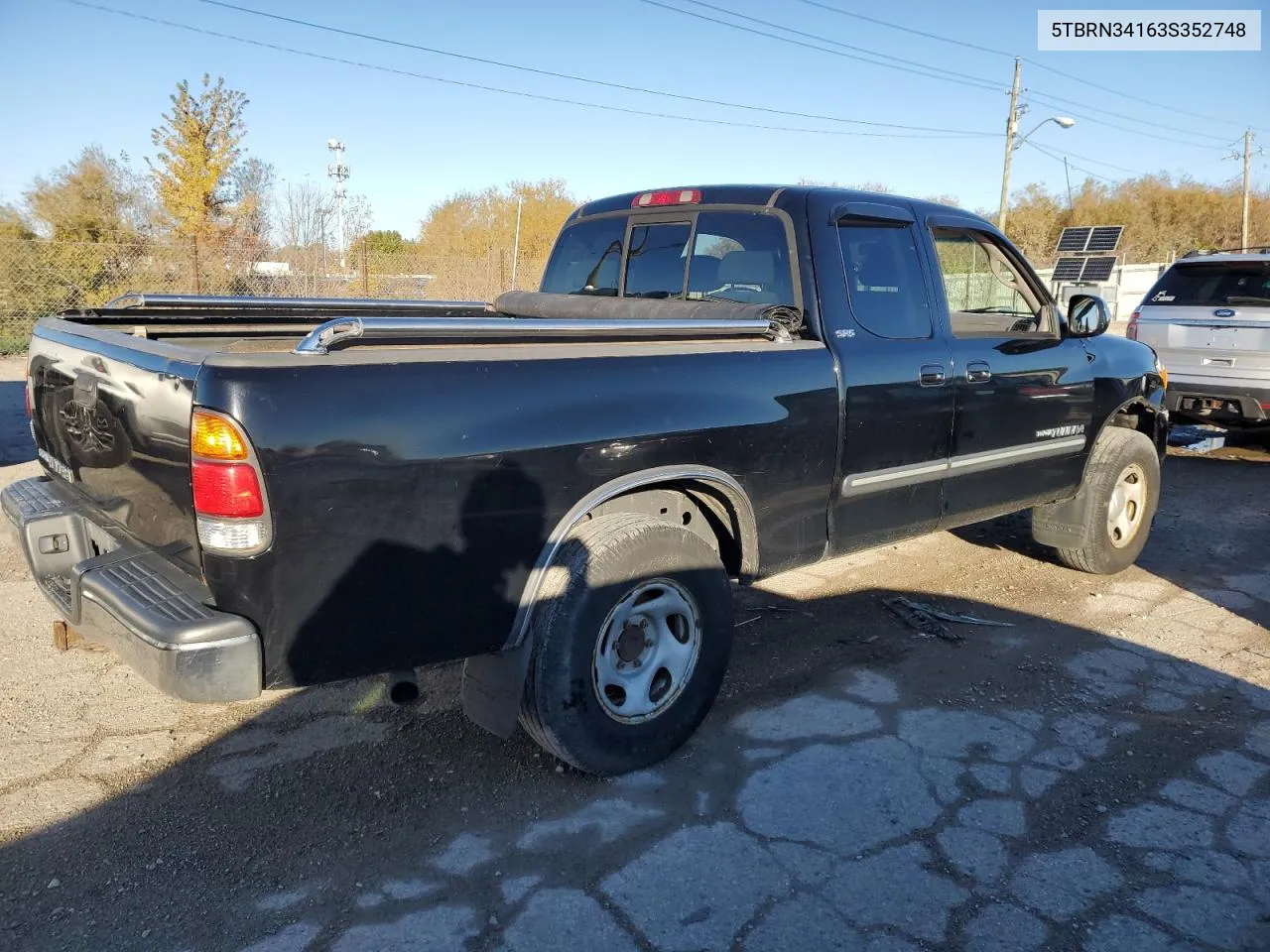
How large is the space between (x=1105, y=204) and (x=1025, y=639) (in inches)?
2007

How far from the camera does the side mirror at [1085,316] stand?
489cm

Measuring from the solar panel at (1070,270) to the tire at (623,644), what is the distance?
2630 cm

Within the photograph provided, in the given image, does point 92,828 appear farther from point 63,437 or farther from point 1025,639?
point 1025,639

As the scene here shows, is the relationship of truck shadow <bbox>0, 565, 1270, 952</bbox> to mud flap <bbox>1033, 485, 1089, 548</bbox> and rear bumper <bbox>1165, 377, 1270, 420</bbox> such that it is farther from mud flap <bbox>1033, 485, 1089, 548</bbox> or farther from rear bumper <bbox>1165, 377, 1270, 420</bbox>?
rear bumper <bbox>1165, 377, 1270, 420</bbox>

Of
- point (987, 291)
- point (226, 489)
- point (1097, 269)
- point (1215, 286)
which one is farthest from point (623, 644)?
point (1097, 269)

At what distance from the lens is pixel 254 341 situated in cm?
335

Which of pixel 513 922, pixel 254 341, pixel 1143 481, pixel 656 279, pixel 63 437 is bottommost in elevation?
pixel 513 922

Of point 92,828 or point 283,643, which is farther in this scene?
point 92,828

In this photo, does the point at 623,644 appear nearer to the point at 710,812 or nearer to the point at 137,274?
the point at 710,812

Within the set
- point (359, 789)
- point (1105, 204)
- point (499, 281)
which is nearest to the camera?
point (359, 789)

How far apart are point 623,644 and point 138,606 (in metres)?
1.51

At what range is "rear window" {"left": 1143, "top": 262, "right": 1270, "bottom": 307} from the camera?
339 inches

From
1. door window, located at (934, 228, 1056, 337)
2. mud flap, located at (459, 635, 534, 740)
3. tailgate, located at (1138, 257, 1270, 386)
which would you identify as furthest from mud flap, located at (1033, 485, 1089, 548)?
tailgate, located at (1138, 257, 1270, 386)

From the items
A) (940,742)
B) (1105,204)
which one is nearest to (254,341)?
(940,742)
